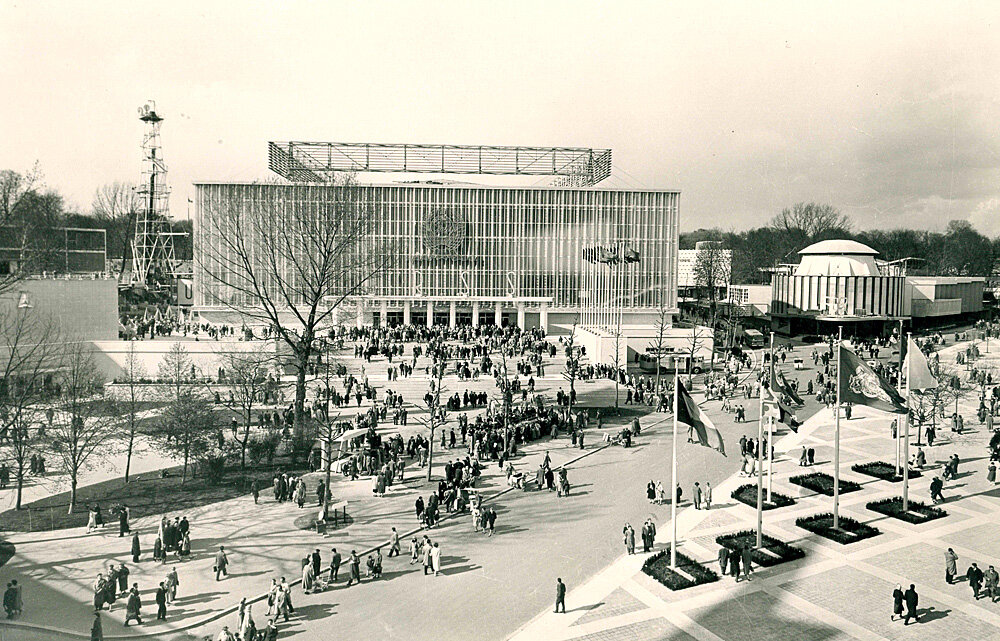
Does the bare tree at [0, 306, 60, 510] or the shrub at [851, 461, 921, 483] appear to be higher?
the bare tree at [0, 306, 60, 510]

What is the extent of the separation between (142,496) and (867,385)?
25153mm

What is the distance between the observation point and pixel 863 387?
24.1 metres

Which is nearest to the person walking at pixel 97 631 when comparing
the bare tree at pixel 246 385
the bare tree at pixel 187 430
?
the bare tree at pixel 187 430

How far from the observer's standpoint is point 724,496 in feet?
89.6

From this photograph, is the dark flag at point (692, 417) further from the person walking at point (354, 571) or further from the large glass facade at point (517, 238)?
the large glass facade at point (517, 238)

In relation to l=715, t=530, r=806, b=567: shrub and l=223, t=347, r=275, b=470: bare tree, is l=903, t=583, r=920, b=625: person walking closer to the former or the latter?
l=715, t=530, r=806, b=567: shrub

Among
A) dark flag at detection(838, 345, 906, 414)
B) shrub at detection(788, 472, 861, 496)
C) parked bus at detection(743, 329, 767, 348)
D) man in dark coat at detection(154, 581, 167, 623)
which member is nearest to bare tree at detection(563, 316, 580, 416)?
shrub at detection(788, 472, 861, 496)

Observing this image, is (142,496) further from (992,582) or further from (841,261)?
(841,261)

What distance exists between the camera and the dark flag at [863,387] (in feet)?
77.8

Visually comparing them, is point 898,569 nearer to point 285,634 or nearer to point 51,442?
point 285,634

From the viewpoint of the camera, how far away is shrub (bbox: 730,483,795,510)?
26.2 metres

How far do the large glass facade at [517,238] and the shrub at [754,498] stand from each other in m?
49.4

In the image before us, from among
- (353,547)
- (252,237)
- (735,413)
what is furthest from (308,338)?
(252,237)

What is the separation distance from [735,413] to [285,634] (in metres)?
29.9
